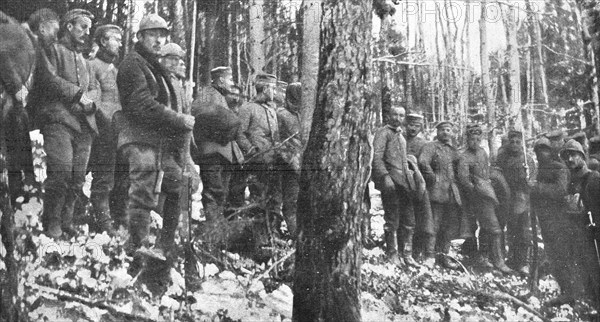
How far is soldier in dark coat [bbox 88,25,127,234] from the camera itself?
5.68 m

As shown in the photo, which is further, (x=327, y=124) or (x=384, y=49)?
(x=384, y=49)

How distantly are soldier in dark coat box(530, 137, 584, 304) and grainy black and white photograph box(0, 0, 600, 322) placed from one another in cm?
2

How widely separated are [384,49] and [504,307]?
2.59 m

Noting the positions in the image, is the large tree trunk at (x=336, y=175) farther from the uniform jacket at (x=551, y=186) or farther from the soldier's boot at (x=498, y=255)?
the uniform jacket at (x=551, y=186)

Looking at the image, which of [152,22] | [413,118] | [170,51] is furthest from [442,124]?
[152,22]

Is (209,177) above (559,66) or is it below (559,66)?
below

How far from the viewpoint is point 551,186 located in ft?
20.5

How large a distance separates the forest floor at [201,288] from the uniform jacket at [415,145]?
1.88 ft

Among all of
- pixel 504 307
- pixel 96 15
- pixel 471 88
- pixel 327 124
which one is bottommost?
pixel 504 307

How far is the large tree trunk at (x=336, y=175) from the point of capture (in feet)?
18.1

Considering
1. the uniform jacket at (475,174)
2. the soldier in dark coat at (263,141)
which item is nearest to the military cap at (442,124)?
the uniform jacket at (475,174)

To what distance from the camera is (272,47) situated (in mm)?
5969

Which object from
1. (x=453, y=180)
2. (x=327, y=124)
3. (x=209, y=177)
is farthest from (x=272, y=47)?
(x=453, y=180)

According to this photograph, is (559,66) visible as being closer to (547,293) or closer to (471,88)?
(471,88)
